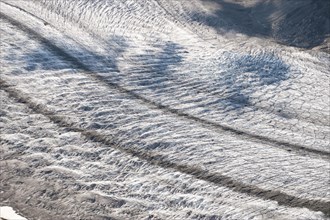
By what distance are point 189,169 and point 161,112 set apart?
1.61 metres

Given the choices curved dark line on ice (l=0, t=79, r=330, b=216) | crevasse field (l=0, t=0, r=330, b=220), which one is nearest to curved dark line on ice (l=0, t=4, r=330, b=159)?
crevasse field (l=0, t=0, r=330, b=220)

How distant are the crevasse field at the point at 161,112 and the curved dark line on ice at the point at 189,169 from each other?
23 millimetres

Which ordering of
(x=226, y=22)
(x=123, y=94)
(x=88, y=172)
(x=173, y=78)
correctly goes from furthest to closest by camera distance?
(x=226, y=22) < (x=173, y=78) < (x=123, y=94) < (x=88, y=172)

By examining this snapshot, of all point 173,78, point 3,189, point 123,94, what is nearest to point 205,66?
point 173,78

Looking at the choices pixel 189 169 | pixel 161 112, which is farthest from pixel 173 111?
pixel 189 169

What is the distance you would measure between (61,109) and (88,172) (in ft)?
5.43

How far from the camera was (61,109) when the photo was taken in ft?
26.6

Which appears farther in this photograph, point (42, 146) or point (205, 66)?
point (205, 66)

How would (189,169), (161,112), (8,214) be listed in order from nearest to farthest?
(8,214) < (189,169) < (161,112)

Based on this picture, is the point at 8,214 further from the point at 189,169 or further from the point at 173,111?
the point at 173,111

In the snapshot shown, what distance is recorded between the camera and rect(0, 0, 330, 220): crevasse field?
654cm

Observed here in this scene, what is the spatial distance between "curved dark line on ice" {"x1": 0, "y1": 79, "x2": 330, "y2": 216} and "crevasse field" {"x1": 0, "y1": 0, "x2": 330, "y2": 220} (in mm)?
23

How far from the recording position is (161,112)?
8.41 meters

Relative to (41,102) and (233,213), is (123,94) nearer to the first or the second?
(41,102)
